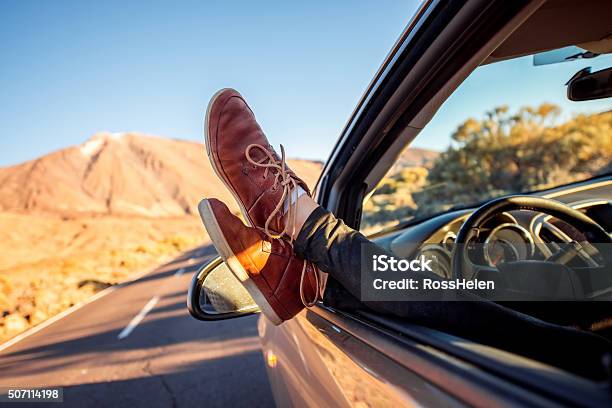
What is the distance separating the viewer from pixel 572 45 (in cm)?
155

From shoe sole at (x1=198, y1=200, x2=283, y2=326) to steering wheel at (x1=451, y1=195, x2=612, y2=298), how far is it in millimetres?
838

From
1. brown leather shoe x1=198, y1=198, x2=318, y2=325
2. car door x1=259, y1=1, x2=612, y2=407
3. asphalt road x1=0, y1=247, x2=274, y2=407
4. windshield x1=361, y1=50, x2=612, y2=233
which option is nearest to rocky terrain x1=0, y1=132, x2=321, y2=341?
asphalt road x1=0, y1=247, x2=274, y2=407

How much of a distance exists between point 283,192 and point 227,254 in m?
0.33

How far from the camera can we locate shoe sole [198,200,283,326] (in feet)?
4.33

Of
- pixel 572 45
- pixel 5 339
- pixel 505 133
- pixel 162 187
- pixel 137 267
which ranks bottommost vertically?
pixel 5 339

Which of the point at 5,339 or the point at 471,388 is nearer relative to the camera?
the point at 471,388

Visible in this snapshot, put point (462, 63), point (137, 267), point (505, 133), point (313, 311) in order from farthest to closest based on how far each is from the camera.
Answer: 1. point (137, 267)
2. point (505, 133)
3. point (313, 311)
4. point (462, 63)

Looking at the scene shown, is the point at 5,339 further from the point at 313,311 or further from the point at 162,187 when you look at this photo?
the point at 162,187

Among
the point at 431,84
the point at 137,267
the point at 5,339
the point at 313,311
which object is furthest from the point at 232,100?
the point at 137,267

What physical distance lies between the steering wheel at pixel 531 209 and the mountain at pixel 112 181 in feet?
211

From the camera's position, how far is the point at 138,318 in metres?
7.07

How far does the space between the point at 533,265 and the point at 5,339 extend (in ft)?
31.3

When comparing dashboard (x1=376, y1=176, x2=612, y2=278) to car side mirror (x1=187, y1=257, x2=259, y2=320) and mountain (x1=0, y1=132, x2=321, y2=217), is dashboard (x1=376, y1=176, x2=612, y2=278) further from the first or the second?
mountain (x1=0, y1=132, x2=321, y2=217)

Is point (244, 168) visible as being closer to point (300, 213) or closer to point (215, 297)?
point (300, 213)
